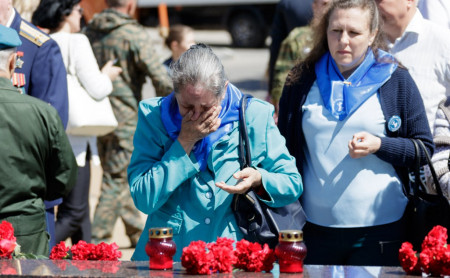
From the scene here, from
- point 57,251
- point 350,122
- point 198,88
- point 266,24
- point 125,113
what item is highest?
point 198,88

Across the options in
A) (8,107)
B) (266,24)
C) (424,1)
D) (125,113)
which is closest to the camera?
(8,107)

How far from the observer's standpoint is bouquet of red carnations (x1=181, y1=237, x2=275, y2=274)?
129 inches

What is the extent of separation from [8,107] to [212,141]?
1.00 meters

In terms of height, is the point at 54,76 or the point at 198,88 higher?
the point at 198,88

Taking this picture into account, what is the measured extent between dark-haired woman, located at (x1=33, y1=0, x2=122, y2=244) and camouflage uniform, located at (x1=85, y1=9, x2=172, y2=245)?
0.42m

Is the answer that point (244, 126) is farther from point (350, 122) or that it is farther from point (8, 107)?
point (8, 107)

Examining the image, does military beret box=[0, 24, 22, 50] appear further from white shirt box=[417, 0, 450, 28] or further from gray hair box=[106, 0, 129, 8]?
gray hair box=[106, 0, 129, 8]

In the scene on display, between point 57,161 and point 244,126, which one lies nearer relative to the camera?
point 244,126

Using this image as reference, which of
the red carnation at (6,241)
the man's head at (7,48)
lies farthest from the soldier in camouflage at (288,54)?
the red carnation at (6,241)

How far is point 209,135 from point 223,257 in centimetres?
66

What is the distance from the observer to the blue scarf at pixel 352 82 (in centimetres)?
428

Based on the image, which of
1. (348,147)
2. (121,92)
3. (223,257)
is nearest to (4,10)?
(348,147)

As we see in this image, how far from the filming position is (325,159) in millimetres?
4301

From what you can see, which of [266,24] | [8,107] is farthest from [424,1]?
[266,24]
